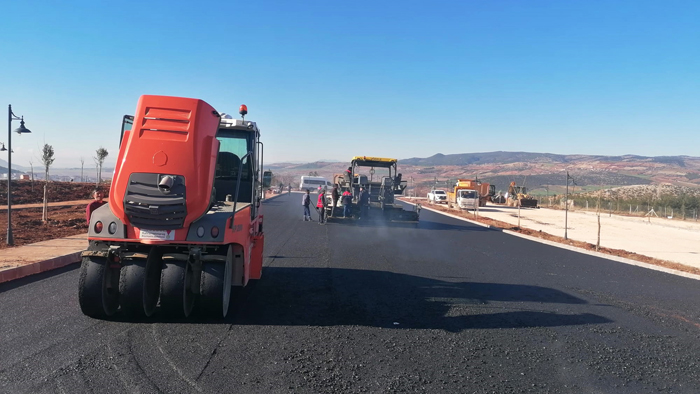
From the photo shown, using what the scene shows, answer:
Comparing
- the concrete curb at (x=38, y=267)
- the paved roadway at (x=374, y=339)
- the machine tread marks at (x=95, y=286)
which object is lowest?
the paved roadway at (x=374, y=339)

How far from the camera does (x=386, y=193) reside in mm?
23656

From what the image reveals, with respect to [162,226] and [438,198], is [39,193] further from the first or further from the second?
[438,198]

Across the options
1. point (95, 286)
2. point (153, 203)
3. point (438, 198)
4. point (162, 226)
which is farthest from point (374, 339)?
point (438, 198)

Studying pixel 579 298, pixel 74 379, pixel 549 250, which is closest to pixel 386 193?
pixel 549 250

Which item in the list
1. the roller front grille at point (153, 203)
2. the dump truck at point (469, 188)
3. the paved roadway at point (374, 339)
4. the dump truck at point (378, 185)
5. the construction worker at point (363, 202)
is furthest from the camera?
the dump truck at point (469, 188)

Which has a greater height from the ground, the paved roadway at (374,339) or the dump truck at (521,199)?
the dump truck at (521,199)

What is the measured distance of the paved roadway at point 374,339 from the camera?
4594 mm

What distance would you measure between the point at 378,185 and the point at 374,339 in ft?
60.2

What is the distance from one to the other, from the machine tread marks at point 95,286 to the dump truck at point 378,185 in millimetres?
16918

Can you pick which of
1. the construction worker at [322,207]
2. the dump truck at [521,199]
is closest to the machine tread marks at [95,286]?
the construction worker at [322,207]

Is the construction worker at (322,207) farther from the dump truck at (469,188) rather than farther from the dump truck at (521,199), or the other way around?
the dump truck at (521,199)

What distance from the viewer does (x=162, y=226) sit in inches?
230

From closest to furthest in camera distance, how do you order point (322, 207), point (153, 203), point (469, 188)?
point (153, 203) → point (322, 207) → point (469, 188)

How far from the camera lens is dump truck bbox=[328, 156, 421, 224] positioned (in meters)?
23.1
